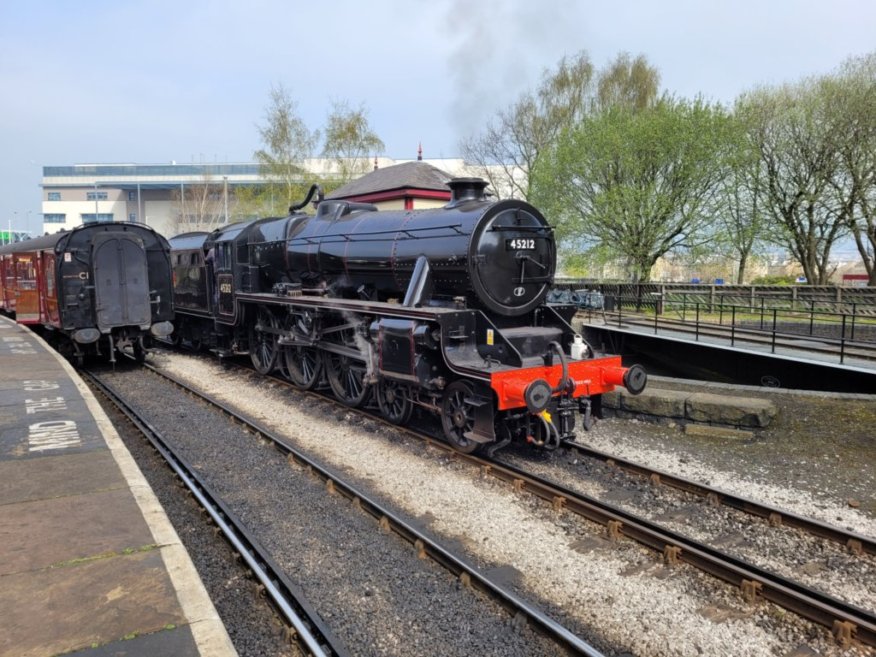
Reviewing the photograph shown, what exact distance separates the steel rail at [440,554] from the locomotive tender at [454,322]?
1535mm

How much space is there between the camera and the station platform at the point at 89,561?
3025 mm

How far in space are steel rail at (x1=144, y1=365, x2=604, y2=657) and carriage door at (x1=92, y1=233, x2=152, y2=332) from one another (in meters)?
7.11

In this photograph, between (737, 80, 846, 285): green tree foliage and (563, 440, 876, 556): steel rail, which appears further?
(737, 80, 846, 285): green tree foliage

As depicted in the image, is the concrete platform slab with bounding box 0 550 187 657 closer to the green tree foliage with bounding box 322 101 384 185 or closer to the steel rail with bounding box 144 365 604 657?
the steel rail with bounding box 144 365 604 657

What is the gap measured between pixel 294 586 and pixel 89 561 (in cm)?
132

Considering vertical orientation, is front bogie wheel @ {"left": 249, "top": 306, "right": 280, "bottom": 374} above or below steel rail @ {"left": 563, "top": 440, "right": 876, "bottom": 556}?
above

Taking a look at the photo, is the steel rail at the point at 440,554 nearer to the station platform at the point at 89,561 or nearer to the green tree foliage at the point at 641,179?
the station platform at the point at 89,561

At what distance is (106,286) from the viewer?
12.7 meters

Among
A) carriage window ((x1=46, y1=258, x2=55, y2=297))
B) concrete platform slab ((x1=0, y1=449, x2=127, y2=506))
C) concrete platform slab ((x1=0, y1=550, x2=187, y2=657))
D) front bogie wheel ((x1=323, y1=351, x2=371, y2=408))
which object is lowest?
concrete platform slab ((x1=0, y1=550, x2=187, y2=657))

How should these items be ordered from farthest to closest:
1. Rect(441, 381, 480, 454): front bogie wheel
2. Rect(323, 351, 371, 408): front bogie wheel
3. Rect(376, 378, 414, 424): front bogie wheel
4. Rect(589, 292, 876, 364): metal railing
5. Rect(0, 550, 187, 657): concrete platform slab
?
Rect(589, 292, 876, 364): metal railing < Rect(323, 351, 371, 408): front bogie wheel < Rect(376, 378, 414, 424): front bogie wheel < Rect(441, 381, 480, 454): front bogie wheel < Rect(0, 550, 187, 657): concrete platform slab

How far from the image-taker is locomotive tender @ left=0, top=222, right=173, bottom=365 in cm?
1227

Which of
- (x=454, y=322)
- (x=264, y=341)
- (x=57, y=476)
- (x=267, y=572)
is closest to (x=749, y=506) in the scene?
(x=454, y=322)

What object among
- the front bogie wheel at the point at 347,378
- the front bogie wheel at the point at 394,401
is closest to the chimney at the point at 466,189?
the front bogie wheel at the point at 394,401

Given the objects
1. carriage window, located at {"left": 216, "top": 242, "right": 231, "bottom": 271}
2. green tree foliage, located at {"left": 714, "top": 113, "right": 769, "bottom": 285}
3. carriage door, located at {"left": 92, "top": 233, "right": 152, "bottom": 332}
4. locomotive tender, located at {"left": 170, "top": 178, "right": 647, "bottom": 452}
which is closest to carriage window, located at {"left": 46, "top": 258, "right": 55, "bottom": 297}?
carriage door, located at {"left": 92, "top": 233, "right": 152, "bottom": 332}
